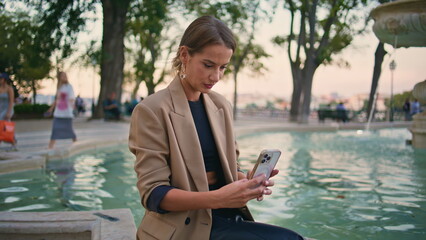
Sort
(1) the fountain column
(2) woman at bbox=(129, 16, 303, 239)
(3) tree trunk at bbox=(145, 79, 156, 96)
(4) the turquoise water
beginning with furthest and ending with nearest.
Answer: (3) tree trunk at bbox=(145, 79, 156, 96)
(1) the fountain column
(4) the turquoise water
(2) woman at bbox=(129, 16, 303, 239)

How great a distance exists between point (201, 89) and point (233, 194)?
Answer: 619mm

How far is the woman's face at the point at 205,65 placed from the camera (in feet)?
7.16

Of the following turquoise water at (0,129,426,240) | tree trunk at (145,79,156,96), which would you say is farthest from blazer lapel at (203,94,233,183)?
tree trunk at (145,79,156,96)

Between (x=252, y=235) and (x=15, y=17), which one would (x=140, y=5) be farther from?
(x=252, y=235)

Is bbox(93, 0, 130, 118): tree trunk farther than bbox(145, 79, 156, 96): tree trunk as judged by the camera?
No

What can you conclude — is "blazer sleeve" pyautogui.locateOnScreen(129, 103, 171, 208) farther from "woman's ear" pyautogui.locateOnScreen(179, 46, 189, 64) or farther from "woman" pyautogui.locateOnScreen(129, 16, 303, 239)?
"woman's ear" pyautogui.locateOnScreen(179, 46, 189, 64)

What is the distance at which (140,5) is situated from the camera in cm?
2264

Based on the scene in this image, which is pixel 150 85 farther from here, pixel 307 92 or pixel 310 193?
pixel 310 193

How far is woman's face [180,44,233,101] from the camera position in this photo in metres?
2.18

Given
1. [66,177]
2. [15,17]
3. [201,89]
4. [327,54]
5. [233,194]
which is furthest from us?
[15,17]

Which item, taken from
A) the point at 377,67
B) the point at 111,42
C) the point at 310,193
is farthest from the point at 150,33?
the point at 310,193

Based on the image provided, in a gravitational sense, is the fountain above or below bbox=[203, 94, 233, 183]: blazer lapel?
above

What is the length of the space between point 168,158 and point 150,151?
12 centimetres

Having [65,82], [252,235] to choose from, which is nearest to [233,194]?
[252,235]
